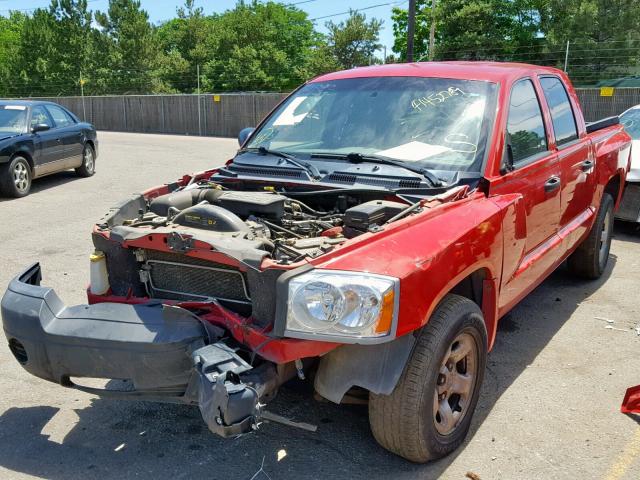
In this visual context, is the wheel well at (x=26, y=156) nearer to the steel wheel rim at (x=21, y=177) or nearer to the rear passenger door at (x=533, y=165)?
the steel wheel rim at (x=21, y=177)

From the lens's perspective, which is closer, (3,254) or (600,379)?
(600,379)

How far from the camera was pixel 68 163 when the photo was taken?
475 inches

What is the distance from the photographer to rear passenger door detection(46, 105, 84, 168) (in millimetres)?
11836

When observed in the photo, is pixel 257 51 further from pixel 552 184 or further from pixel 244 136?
pixel 552 184

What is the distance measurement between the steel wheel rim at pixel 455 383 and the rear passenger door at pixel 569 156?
1827 millimetres

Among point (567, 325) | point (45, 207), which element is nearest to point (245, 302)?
point (567, 325)

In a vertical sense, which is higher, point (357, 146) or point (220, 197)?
point (357, 146)

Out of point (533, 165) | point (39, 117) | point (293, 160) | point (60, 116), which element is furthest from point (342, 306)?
point (60, 116)

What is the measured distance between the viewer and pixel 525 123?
4301mm

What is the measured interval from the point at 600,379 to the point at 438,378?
1.60 m

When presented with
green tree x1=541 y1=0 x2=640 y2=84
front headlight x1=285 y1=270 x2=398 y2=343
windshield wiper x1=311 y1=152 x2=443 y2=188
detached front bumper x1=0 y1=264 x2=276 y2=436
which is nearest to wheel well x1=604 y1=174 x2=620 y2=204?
windshield wiper x1=311 y1=152 x2=443 y2=188

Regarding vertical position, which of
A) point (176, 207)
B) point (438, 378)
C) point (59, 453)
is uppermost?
point (176, 207)

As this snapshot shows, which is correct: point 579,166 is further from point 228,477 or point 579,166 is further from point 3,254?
point 3,254

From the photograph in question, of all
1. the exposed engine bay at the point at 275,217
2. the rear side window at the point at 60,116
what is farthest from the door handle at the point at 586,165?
the rear side window at the point at 60,116
